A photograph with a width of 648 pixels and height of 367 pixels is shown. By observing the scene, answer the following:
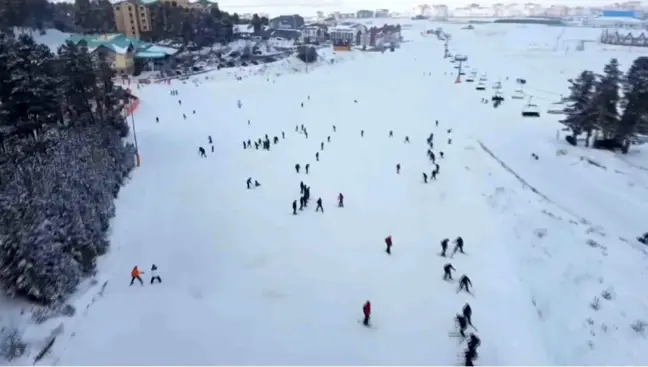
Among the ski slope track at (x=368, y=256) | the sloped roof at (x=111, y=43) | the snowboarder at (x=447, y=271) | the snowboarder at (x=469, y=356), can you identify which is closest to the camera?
the snowboarder at (x=469, y=356)

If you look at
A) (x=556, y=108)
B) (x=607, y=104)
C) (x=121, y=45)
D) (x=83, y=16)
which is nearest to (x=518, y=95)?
(x=556, y=108)

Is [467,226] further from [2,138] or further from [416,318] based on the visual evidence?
[2,138]

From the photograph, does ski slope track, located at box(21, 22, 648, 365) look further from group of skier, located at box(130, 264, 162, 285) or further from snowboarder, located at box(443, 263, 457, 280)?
snowboarder, located at box(443, 263, 457, 280)

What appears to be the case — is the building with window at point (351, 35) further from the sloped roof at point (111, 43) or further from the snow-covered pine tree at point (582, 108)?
the snow-covered pine tree at point (582, 108)

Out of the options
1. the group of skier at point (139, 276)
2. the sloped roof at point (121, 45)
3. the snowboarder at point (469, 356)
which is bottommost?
the snowboarder at point (469, 356)

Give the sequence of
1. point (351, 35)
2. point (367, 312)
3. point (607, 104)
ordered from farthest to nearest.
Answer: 1. point (351, 35)
2. point (607, 104)
3. point (367, 312)

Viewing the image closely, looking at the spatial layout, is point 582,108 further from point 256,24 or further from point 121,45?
point 256,24

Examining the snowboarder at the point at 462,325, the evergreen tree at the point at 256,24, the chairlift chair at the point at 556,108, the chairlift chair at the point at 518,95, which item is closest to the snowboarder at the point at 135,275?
the snowboarder at the point at 462,325
